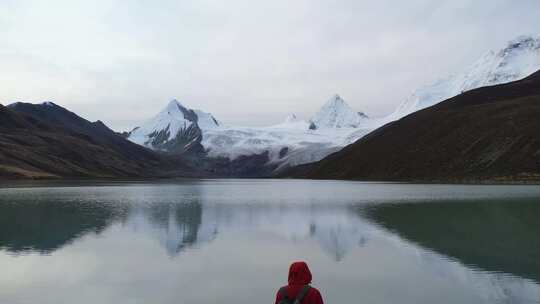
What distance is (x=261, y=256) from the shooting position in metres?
31.9

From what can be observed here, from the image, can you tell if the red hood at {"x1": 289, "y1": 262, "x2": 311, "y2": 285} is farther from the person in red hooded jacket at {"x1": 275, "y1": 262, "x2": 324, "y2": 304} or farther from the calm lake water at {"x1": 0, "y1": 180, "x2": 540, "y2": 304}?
the calm lake water at {"x1": 0, "y1": 180, "x2": 540, "y2": 304}

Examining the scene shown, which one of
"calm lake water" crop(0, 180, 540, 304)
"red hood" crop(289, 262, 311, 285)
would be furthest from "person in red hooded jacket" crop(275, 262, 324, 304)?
"calm lake water" crop(0, 180, 540, 304)

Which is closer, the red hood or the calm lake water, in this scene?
the red hood

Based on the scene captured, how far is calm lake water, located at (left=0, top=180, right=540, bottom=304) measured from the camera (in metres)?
22.3

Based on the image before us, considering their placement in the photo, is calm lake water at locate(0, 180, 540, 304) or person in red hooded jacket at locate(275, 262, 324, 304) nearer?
person in red hooded jacket at locate(275, 262, 324, 304)

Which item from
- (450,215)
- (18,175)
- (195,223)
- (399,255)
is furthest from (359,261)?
(18,175)

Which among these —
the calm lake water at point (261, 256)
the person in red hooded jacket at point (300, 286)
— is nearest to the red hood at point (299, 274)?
the person in red hooded jacket at point (300, 286)

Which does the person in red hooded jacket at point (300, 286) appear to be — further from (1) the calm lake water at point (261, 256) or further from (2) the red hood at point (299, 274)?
(1) the calm lake water at point (261, 256)

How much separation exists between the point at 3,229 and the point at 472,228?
36457 mm

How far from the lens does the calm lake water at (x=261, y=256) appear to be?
22297mm

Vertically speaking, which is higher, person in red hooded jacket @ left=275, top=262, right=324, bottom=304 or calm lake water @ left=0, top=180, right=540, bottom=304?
person in red hooded jacket @ left=275, top=262, right=324, bottom=304

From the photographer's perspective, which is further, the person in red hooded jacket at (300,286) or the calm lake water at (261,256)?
the calm lake water at (261,256)

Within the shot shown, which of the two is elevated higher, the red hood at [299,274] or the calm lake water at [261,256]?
the red hood at [299,274]

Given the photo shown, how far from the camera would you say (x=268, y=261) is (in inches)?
1199
